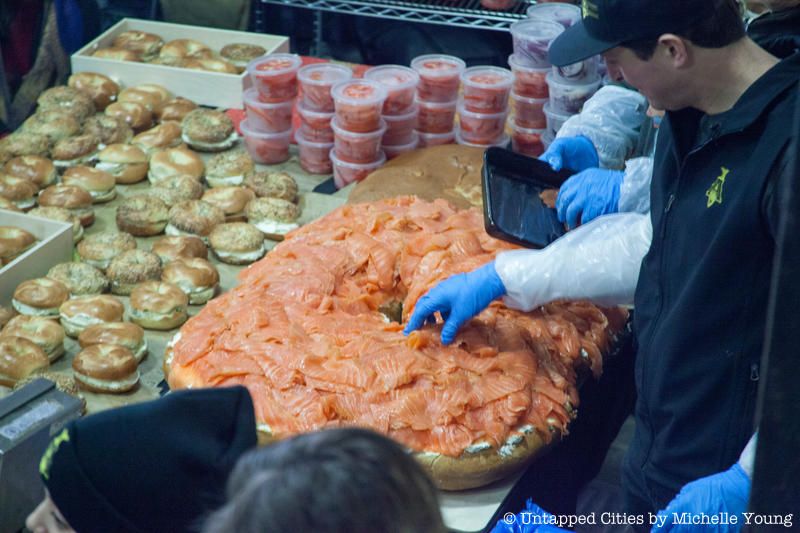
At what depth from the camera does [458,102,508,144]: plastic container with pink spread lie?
4012 mm

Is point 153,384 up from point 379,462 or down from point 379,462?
down

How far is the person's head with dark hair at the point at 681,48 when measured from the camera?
192 centimetres

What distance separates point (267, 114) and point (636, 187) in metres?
1.93

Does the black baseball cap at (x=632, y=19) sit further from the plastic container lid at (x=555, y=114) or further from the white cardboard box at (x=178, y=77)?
the white cardboard box at (x=178, y=77)

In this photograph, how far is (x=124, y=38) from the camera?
4.86 meters

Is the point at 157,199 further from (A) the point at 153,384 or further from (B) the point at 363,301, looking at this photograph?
(B) the point at 363,301

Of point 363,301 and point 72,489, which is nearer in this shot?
point 72,489

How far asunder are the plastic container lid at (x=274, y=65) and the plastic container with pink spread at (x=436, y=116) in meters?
0.57

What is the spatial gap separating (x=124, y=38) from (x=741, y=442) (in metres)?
3.89

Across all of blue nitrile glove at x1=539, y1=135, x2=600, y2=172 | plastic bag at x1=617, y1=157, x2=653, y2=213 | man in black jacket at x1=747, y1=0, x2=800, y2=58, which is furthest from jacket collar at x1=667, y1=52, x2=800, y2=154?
blue nitrile glove at x1=539, y1=135, x2=600, y2=172

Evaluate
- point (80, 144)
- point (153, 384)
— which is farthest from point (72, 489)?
point (80, 144)

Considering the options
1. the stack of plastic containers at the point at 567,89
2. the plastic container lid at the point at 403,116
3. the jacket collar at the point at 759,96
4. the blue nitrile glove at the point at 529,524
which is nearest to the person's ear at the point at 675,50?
the jacket collar at the point at 759,96

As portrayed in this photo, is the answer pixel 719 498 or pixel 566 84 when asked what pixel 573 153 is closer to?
pixel 566 84

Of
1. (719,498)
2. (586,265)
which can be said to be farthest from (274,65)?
(719,498)
